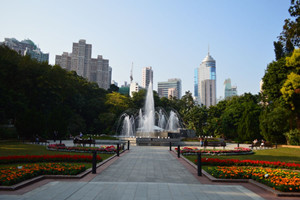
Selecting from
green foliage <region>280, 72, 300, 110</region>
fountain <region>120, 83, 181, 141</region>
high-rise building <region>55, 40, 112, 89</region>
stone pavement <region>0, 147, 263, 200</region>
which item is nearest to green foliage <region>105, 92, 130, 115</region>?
fountain <region>120, 83, 181, 141</region>

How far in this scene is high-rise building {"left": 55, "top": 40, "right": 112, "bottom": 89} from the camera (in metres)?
169

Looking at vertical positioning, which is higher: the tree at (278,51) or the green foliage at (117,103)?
the tree at (278,51)

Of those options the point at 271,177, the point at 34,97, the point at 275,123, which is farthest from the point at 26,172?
the point at 34,97

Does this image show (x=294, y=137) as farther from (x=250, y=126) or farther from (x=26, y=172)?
(x=26, y=172)

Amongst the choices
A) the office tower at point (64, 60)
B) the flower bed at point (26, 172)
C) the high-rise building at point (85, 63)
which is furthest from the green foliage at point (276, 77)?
the office tower at point (64, 60)

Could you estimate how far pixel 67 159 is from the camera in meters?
14.6

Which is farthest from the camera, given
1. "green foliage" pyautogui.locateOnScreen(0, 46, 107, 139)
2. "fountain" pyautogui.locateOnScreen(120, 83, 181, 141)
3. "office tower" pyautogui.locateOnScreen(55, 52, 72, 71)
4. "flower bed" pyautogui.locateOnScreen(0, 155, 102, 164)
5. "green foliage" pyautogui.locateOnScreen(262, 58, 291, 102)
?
"office tower" pyautogui.locateOnScreen(55, 52, 72, 71)

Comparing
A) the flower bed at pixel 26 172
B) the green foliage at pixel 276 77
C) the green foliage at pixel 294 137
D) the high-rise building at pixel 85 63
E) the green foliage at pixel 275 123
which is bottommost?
the flower bed at pixel 26 172

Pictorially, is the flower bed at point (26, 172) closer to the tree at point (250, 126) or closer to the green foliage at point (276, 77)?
the green foliage at point (276, 77)

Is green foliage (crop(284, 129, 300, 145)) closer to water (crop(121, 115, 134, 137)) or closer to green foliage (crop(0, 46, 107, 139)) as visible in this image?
water (crop(121, 115, 134, 137))

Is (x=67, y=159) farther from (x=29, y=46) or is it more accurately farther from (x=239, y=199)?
(x=29, y=46)

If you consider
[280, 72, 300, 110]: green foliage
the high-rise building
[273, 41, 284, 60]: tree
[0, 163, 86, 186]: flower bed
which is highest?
the high-rise building

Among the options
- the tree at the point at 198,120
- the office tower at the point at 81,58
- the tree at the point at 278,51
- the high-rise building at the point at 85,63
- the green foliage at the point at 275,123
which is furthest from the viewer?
the high-rise building at the point at 85,63

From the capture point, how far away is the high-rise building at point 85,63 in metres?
169
